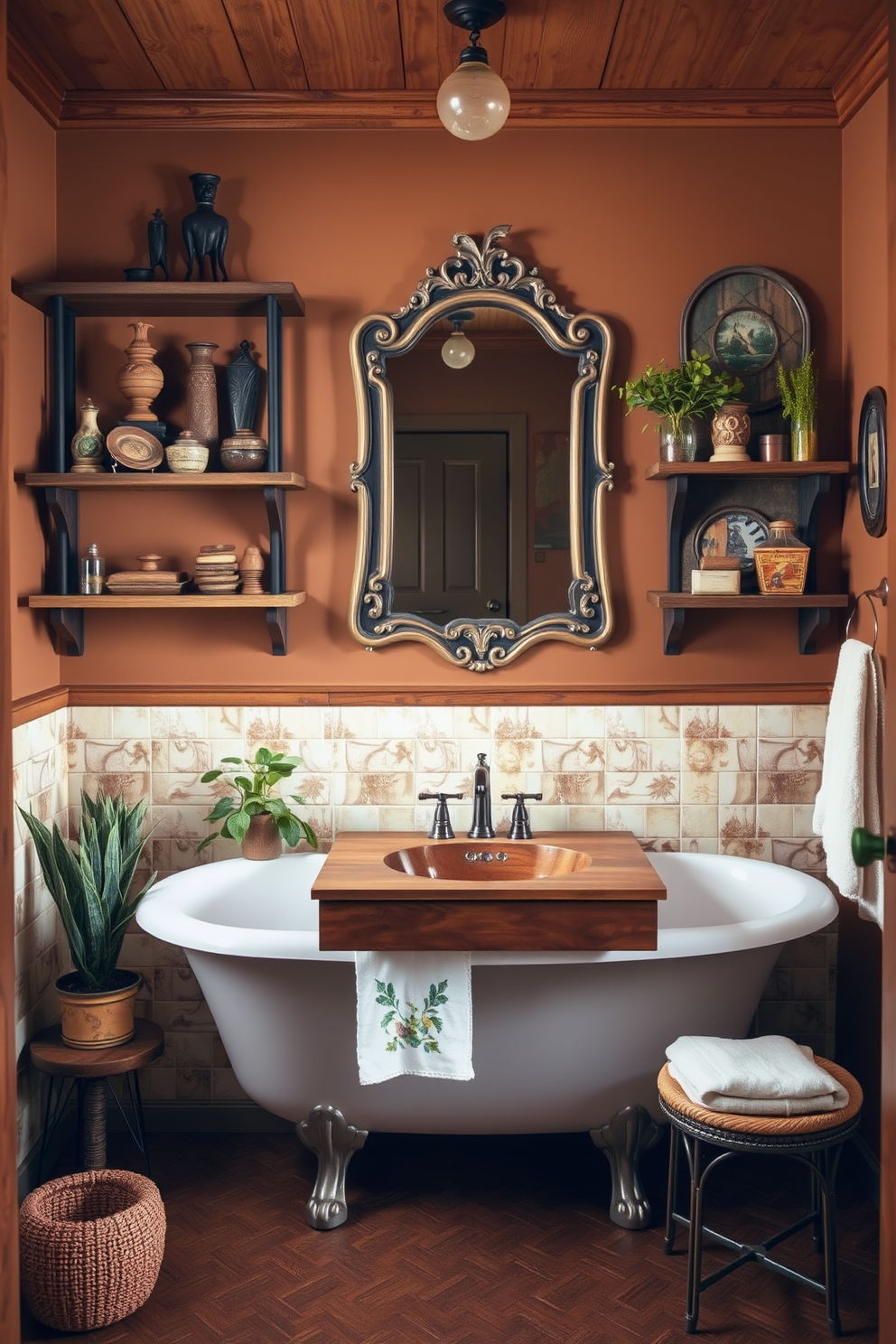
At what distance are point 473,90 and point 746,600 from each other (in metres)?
1.32

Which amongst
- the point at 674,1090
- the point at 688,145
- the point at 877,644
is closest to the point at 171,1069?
the point at 674,1090

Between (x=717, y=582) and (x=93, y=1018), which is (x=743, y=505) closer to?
(x=717, y=582)

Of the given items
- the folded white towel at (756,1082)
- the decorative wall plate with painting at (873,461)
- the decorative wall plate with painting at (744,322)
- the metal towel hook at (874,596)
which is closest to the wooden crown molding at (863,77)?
the decorative wall plate with painting at (744,322)

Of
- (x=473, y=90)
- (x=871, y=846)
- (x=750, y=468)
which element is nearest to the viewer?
(x=871, y=846)

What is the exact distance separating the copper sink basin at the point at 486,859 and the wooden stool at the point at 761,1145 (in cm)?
69

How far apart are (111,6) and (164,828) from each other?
195 cm

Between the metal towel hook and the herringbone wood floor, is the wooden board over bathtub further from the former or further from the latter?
the metal towel hook

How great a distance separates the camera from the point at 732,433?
2965mm

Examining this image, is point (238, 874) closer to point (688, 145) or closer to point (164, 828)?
point (164, 828)

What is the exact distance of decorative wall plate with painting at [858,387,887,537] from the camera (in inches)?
108

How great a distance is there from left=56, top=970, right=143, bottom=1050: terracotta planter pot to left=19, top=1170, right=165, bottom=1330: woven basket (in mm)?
445

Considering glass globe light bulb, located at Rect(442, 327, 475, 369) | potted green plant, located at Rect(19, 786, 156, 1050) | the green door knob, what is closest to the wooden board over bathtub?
potted green plant, located at Rect(19, 786, 156, 1050)

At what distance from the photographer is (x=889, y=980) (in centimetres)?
145

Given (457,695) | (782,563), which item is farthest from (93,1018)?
(782,563)
